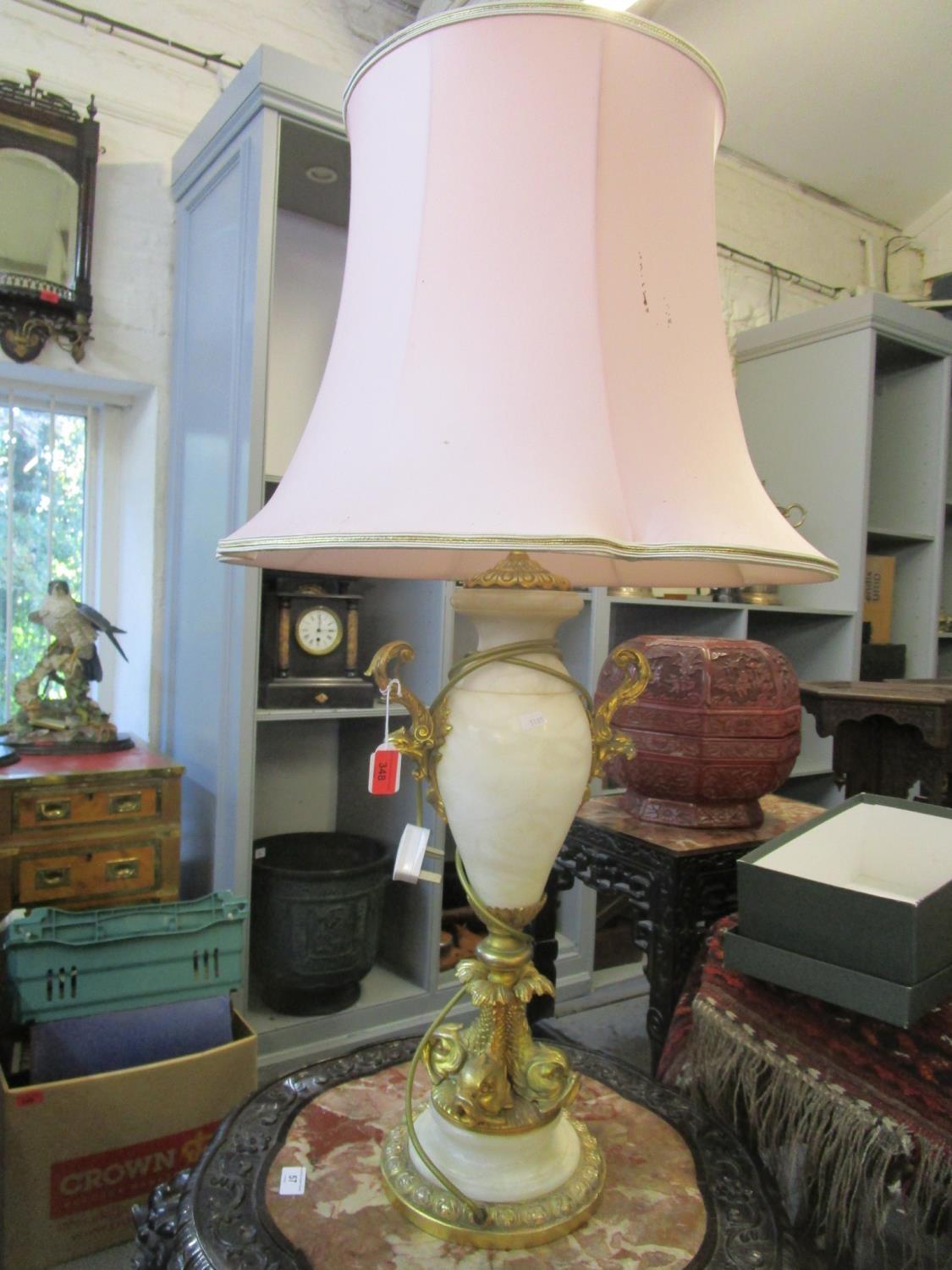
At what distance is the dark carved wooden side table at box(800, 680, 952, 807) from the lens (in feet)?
6.36

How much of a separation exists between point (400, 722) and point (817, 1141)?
153 centimetres

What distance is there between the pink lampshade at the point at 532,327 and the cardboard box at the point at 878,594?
2816 millimetres

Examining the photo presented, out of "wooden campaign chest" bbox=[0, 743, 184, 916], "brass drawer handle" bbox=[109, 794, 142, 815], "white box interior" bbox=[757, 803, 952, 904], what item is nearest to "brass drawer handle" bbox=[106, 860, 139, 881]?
"wooden campaign chest" bbox=[0, 743, 184, 916]

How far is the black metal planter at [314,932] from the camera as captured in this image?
6.70 ft

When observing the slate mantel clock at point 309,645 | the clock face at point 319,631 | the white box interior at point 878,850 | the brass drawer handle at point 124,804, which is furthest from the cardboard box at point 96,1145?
the white box interior at point 878,850

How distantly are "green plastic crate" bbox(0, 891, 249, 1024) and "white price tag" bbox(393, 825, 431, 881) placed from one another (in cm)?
108

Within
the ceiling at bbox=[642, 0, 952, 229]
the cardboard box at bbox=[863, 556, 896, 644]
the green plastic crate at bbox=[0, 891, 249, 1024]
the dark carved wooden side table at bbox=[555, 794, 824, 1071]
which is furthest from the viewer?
the cardboard box at bbox=[863, 556, 896, 644]

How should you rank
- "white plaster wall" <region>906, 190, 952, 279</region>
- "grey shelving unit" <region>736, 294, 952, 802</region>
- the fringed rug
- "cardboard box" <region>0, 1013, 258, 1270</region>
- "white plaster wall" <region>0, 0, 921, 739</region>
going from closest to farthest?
the fringed rug
"cardboard box" <region>0, 1013, 258, 1270</region>
"white plaster wall" <region>0, 0, 921, 739</region>
"grey shelving unit" <region>736, 294, 952, 802</region>
"white plaster wall" <region>906, 190, 952, 279</region>

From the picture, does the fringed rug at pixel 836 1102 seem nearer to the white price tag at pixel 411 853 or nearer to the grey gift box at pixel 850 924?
the grey gift box at pixel 850 924

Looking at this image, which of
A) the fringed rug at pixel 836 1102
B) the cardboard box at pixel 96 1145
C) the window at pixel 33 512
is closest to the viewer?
the fringed rug at pixel 836 1102

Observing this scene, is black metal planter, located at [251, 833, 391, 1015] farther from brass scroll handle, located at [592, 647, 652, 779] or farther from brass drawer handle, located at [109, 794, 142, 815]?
brass scroll handle, located at [592, 647, 652, 779]

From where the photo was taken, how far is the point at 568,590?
785mm

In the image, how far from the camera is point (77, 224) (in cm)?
211

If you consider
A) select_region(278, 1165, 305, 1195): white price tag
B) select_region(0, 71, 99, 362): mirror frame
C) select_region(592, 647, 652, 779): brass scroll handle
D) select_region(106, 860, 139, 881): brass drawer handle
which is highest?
select_region(0, 71, 99, 362): mirror frame
